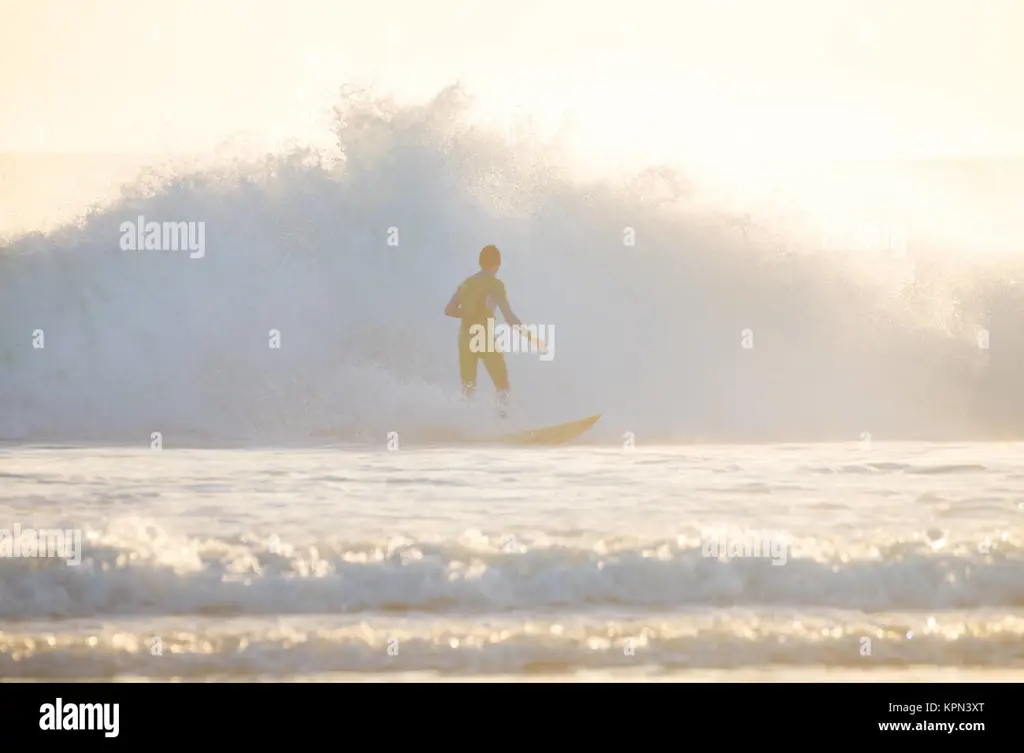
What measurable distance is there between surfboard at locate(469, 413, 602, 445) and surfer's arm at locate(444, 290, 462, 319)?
56 centimetres

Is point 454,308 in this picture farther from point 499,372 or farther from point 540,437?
point 540,437

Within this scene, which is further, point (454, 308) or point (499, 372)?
point (454, 308)

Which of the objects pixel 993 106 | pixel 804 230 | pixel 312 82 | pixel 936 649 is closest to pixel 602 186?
pixel 804 230

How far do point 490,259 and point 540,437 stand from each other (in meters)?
0.83

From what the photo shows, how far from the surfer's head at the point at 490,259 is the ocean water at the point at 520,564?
2.76 ft

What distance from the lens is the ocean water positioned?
3457 mm

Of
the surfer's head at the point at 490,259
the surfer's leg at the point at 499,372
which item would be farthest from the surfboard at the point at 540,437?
the surfer's head at the point at 490,259

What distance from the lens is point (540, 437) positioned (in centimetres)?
441
